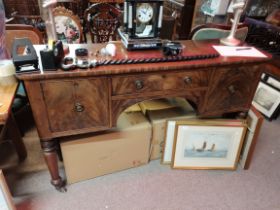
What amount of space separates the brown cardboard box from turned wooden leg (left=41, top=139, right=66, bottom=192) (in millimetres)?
56

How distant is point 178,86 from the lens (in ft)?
4.23

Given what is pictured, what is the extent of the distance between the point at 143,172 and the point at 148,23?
101 centimetres

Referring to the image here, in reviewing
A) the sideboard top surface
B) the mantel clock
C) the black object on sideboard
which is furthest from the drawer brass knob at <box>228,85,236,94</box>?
the black object on sideboard

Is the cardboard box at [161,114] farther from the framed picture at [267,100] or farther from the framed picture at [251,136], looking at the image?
the framed picture at [267,100]

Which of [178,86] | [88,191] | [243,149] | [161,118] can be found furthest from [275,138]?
[88,191]

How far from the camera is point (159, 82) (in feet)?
4.05

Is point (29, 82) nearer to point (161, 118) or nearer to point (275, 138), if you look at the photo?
point (161, 118)

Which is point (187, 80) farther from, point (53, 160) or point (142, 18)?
point (53, 160)

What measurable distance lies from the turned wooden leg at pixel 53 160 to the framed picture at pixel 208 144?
767 mm

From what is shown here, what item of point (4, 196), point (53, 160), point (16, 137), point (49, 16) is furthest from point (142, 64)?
point (16, 137)

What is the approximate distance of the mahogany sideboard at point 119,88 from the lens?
1092mm

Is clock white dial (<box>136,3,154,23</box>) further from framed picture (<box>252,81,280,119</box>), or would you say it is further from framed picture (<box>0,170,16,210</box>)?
framed picture (<box>252,81,280,119</box>)

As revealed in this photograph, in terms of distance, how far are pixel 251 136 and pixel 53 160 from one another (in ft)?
4.23

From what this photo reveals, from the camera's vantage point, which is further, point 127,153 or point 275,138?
point 275,138
